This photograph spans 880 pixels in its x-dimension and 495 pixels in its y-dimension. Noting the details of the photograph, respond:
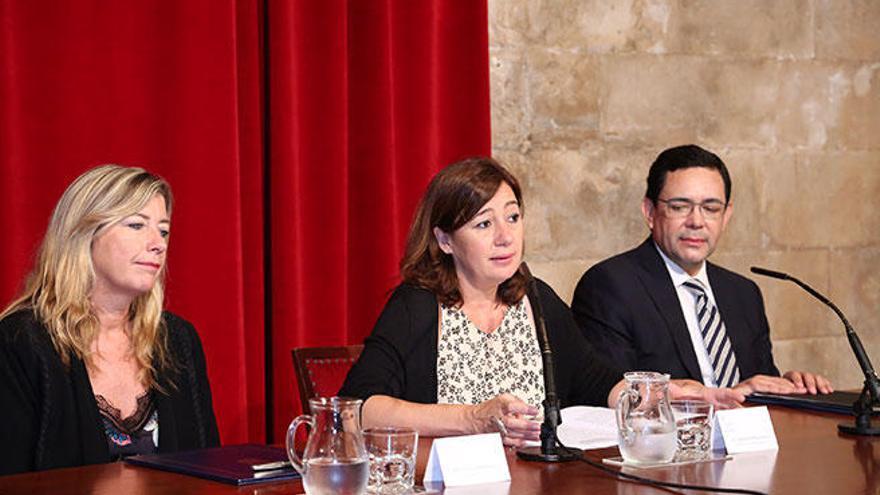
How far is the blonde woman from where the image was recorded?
2998mm

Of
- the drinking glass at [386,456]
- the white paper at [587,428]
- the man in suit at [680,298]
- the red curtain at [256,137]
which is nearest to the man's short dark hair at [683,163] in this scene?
the man in suit at [680,298]

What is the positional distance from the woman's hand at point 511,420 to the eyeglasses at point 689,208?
4.73ft

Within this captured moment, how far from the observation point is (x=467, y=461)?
230 centimetres

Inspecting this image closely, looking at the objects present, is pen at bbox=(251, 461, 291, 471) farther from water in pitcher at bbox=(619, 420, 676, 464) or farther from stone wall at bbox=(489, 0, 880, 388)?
stone wall at bbox=(489, 0, 880, 388)

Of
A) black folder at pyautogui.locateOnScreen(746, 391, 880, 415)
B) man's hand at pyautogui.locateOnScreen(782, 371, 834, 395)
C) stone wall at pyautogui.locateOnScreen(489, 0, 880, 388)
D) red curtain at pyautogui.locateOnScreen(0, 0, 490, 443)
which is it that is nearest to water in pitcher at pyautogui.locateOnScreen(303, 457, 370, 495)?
black folder at pyautogui.locateOnScreen(746, 391, 880, 415)

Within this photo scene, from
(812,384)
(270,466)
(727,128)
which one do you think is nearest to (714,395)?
(812,384)

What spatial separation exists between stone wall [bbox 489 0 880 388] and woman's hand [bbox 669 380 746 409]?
172 centimetres

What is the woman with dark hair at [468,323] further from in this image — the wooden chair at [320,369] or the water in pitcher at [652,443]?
the water in pitcher at [652,443]

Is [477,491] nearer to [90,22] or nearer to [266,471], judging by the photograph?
[266,471]

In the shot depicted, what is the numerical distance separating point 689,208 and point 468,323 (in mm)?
995

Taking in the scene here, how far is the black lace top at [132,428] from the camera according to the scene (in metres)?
3.05

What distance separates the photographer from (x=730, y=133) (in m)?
5.38

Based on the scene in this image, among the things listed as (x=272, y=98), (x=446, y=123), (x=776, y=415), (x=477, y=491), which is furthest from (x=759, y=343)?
(x=477, y=491)

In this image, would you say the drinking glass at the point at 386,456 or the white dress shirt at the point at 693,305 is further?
the white dress shirt at the point at 693,305
